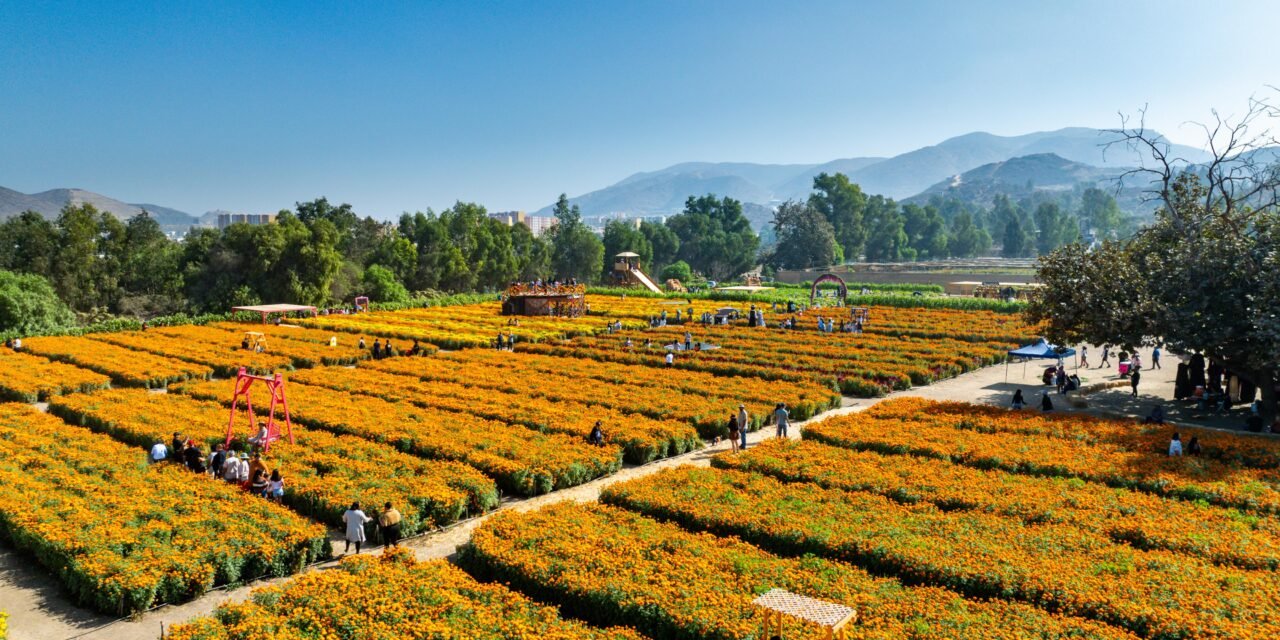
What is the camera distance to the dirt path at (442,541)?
13805mm

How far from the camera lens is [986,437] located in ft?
78.7

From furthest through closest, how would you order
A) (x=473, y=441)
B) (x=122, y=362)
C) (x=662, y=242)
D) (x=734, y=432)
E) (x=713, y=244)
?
(x=713, y=244) < (x=662, y=242) < (x=122, y=362) < (x=734, y=432) < (x=473, y=441)

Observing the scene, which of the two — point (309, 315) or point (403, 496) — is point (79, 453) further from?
point (309, 315)

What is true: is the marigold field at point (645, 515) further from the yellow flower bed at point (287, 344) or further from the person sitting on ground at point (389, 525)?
the yellow flower bed at point (287, 344)

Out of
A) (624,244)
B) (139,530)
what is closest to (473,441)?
(139,530)

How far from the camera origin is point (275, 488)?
18.7 metres

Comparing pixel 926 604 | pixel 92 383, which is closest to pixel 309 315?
pixel 92 383

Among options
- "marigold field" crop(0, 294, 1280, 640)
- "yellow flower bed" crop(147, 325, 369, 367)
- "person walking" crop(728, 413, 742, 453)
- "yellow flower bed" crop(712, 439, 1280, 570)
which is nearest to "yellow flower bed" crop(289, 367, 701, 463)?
"marigold field" crop(0, 294, 1280, 640)

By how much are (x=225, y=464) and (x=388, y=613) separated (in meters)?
10.5

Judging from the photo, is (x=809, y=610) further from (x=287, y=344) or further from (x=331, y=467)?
(x=287, y=344)

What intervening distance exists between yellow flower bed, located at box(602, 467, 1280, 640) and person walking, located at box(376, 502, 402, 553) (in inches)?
186

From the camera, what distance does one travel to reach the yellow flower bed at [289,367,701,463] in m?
24.7

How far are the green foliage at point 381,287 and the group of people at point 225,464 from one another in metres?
66.1

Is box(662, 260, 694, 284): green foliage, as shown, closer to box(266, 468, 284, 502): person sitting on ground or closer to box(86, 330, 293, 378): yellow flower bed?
box(86, 330, 293, 378): yellow flower bed
